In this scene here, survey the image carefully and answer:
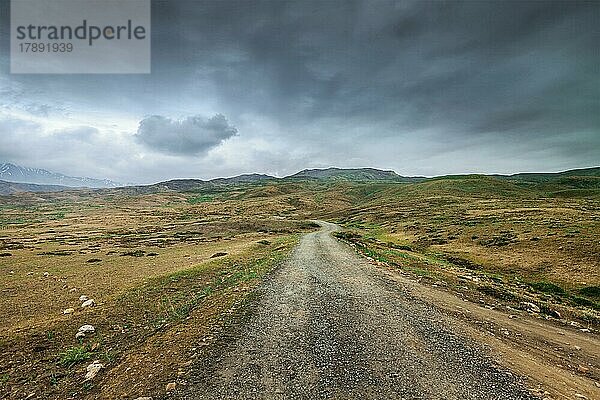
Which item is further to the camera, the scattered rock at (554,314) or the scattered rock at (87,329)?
the scattered rock at (554,314)

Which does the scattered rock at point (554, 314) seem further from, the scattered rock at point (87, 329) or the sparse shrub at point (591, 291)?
the scattered rock at point (87, 329)

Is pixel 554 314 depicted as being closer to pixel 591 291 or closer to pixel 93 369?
pixel 591 291

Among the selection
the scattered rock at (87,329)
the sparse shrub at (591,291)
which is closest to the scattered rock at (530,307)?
the sparse shrub at (591,291)

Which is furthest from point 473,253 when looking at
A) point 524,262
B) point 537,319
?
point 537,319

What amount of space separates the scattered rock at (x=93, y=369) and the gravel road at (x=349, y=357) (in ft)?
Result: 11.0

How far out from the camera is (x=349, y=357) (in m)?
10.2

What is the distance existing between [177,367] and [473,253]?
1612 inches

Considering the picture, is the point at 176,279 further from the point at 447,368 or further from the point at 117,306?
the point at 447,368

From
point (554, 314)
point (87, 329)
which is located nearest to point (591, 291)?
point (554, 314)

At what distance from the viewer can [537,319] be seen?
660 inches

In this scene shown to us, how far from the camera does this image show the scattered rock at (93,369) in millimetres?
9646

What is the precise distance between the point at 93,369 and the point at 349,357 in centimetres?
816

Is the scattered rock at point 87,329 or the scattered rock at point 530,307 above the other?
the scattered rock at point 87,329

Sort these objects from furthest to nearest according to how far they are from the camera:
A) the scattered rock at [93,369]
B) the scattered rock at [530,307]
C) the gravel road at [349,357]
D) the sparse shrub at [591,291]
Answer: the sparse shrub at [591,291] → the scattered rock at [530,307] → the scattered rock at [93,369] → the gravel road at [349,357]
